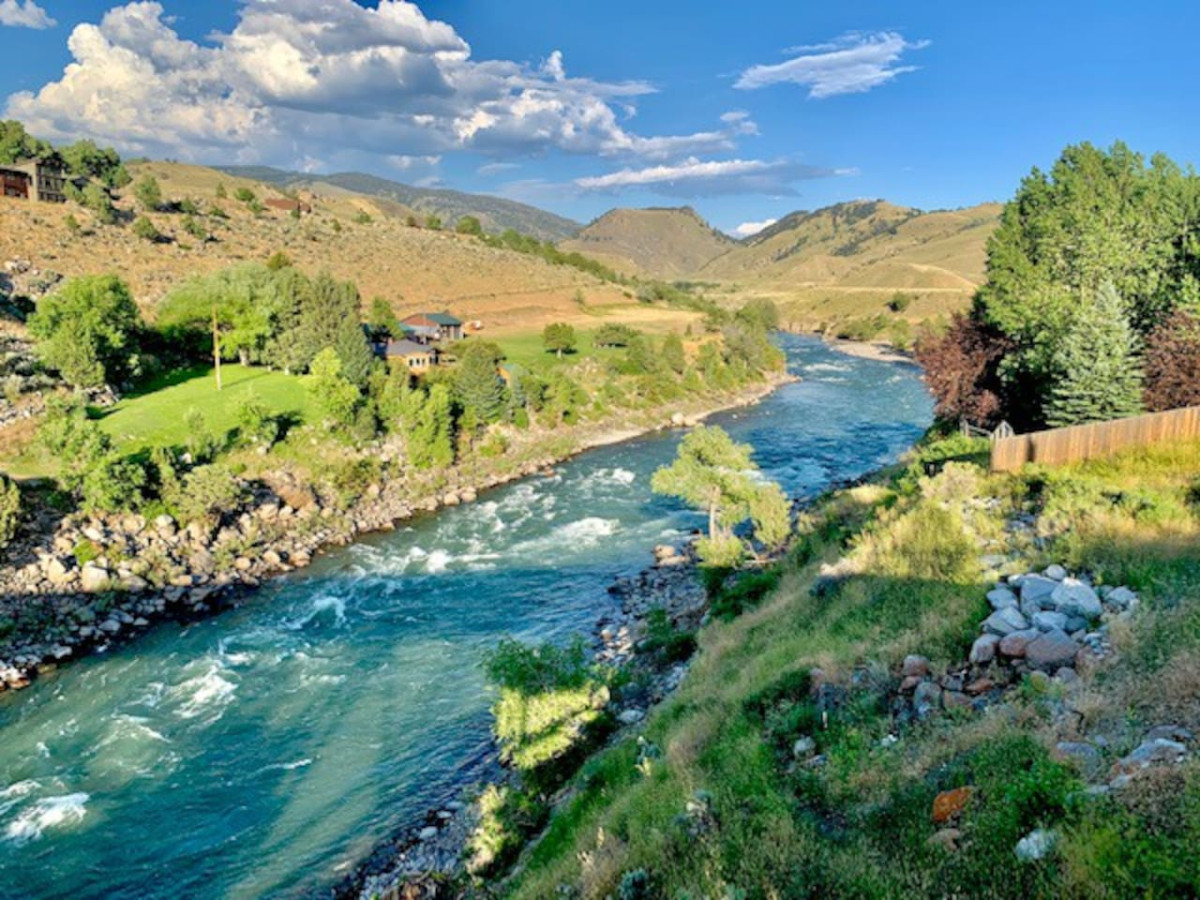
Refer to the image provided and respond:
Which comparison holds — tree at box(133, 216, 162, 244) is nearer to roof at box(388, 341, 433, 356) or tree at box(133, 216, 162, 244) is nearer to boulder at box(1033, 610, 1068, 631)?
roof at box(388, 341, 433, 356)

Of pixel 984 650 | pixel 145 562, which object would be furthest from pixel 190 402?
pixel 984 650

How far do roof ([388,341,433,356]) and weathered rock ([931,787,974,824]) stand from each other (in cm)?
5403

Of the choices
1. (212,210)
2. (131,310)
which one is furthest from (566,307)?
(131,310)

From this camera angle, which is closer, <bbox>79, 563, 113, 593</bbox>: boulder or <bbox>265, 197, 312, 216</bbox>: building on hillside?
<bbox>79, 563, 113, 593</bbox>: boulder

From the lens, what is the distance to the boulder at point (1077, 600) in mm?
9906

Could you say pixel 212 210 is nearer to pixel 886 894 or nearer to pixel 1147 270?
pixel 1147 270

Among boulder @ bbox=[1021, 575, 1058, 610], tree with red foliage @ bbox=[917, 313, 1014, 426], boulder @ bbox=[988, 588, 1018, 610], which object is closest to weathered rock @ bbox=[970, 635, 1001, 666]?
boulder @ bbox=[988, 588, 1018, 610]

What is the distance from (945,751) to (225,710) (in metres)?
20.4

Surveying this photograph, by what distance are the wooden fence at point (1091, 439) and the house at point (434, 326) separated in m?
56.2

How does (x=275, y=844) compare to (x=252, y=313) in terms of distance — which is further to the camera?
(x=252, y=313)

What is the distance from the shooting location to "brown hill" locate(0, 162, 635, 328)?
6345cm

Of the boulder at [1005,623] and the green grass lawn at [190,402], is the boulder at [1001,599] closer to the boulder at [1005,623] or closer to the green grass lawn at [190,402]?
the boulder at [1005,623]

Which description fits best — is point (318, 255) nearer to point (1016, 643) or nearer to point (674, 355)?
point (674, 355)

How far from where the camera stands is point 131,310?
4597 cm
